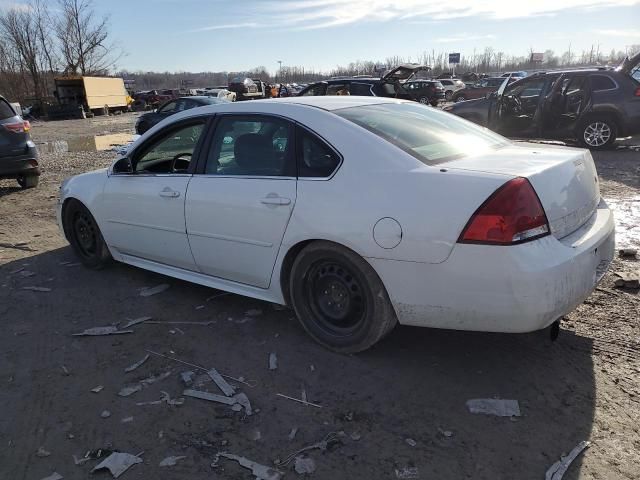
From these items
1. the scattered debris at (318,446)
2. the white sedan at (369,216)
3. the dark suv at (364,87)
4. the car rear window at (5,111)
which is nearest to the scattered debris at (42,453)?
the scattered debris at (318,446)

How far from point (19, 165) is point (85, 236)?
4931 mm

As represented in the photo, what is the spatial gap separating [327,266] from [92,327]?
2.01 metres

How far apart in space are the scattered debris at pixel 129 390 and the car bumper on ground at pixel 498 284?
1.63 meters

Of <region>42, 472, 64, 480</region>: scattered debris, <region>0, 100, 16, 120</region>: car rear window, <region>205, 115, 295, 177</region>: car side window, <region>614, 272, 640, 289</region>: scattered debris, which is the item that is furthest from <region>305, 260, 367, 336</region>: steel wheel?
<region>0, 100, 16, 120</region>: car rear window

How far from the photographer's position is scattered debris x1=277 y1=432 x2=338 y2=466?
2.53 m

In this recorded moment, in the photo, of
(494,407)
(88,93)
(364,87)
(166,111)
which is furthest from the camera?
(88,93)

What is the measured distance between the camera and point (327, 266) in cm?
339

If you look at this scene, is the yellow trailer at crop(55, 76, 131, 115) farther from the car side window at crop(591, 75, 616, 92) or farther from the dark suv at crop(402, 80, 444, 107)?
the car side window at crop(591, 75, 616, 92)

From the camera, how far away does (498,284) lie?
272 cm

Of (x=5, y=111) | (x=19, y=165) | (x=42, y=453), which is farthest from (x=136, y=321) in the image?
(x=5, y=111)

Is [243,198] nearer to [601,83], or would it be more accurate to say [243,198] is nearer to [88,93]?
[601,83]

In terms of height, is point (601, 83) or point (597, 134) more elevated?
point (601, 83)

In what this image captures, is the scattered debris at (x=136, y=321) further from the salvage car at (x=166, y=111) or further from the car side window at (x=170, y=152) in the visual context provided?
the salvage car at (x=166, y=111)

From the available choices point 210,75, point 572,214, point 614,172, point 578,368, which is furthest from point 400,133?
point 210,75
